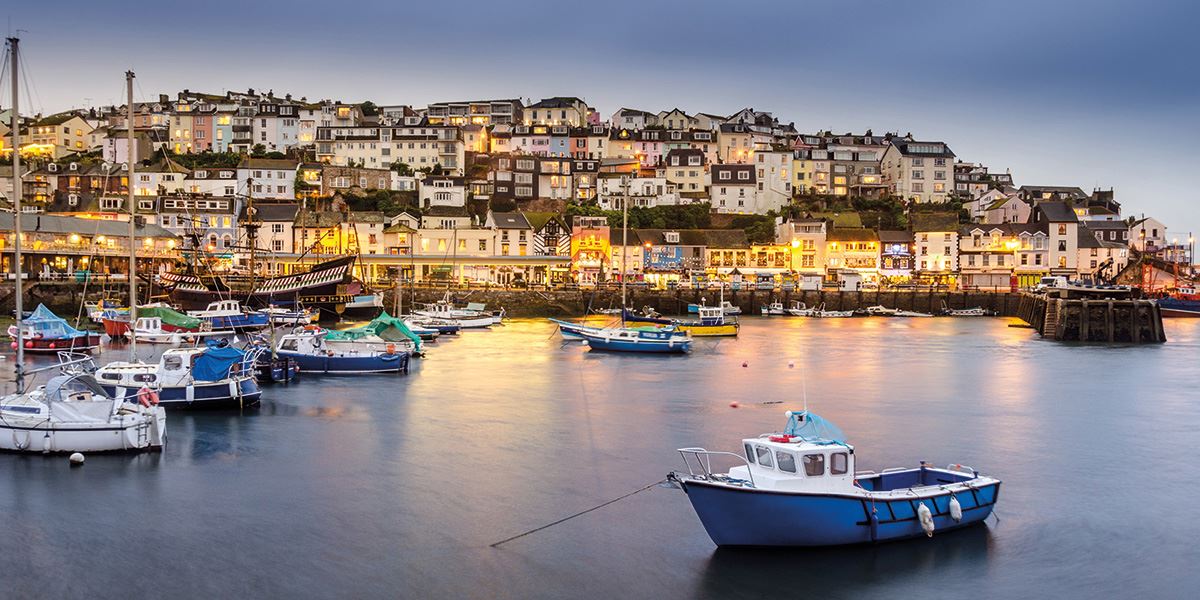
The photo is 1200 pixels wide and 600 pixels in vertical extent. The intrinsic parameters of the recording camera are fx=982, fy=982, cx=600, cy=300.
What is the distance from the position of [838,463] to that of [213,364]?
20355 millimetres

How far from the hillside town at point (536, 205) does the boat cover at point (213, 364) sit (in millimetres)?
48331

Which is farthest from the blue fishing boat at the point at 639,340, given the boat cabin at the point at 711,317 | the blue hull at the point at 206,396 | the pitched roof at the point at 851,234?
the pitched roof at the point at 851,234

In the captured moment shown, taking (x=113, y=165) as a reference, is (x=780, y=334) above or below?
below

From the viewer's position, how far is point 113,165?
106 m

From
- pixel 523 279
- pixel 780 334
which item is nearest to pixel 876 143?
pixel 523 279

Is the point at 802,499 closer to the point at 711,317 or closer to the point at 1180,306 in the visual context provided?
the point at 711,317

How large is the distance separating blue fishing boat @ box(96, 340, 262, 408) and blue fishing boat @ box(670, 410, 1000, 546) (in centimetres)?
1812

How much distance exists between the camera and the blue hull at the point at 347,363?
3991 cm

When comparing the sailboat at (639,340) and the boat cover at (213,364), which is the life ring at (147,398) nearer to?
the boat cover at (213,364)

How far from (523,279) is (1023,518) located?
73165 millimetres

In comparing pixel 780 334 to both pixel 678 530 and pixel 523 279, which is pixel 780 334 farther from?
pixel 678 530

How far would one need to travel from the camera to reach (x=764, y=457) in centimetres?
1628

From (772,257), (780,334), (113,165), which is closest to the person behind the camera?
(780,334)

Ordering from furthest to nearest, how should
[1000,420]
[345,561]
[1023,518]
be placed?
[1000,420], [1023,518], [345,561]
